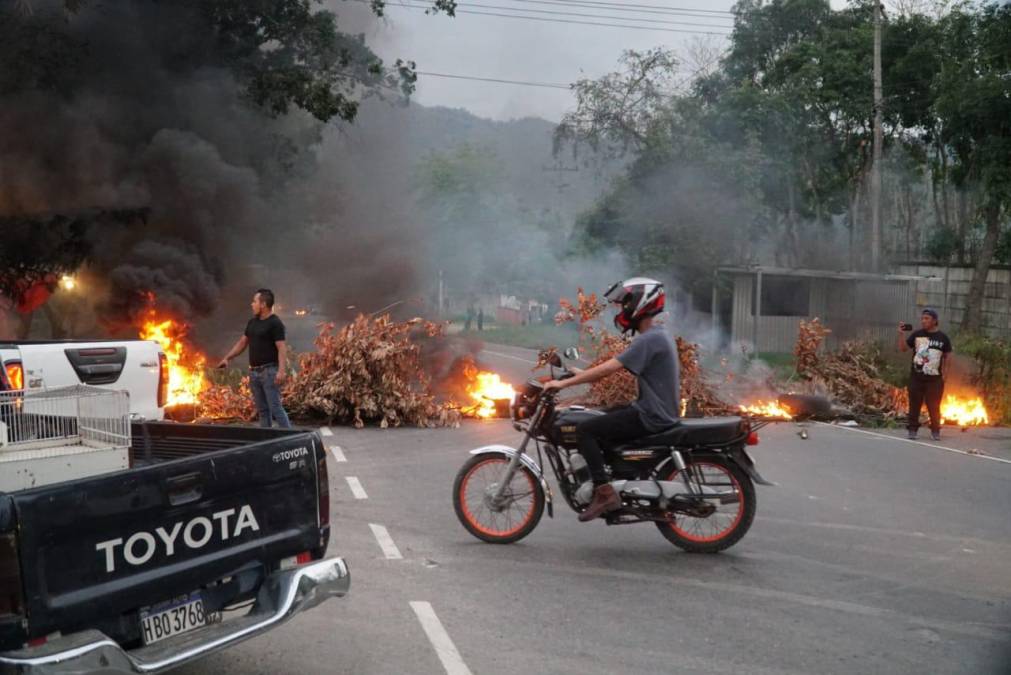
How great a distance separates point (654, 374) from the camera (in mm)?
7180

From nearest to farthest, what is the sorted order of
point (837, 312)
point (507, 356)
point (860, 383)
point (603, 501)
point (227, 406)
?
1. point (603, 501)
2. point (227, 406)
3. point (860, 383)
4. point (837, 312)
5. point (507, 356)

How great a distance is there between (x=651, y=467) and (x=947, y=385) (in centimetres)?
963

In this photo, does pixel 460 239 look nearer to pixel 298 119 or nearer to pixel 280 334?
pixel 298 119

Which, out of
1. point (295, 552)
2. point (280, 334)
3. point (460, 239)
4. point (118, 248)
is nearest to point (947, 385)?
point (280, 334)

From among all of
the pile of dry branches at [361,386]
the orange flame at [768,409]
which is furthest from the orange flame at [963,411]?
the pile of dry branches at [361,386]

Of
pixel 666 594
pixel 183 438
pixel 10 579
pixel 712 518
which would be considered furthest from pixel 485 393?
pixel 10 579

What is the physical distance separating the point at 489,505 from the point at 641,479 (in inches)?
42.8

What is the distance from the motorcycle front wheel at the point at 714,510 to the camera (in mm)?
7203

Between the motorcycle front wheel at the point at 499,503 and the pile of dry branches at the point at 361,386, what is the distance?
6.15 m

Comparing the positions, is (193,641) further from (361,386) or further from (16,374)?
(361,386)

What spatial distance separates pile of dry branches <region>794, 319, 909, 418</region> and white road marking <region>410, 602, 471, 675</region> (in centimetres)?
1079

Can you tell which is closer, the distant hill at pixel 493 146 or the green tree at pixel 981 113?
the green tree at pixel 981 113

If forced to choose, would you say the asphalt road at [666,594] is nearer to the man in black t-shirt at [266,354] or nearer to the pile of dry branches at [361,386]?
the man in black t-shirt at [266,354]

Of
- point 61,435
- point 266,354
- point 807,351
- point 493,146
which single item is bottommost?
point 807,351
